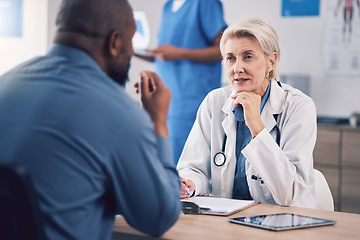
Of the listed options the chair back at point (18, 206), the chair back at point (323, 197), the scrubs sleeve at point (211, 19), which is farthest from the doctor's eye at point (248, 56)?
the chair back at point (18, 206)

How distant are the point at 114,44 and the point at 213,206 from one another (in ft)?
2.10

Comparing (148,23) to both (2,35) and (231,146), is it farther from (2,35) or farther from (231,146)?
(231,146)

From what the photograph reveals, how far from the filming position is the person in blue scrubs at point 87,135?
0.93m

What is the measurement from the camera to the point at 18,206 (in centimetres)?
77

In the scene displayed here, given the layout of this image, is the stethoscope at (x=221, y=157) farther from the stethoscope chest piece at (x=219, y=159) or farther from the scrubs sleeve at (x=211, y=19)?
the scrubs sleeve at (x=211, y=19)

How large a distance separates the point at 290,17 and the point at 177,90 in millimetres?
1774

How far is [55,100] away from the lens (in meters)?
0.97

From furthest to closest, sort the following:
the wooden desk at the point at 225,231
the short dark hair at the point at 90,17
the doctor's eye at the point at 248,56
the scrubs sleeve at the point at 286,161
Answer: the doctor's eye at the point at 248,56 → the scrubs sleeve at the point at 286,161 → the wooden desk at the point at 225,231 → the short dark hair at the point at 90,17

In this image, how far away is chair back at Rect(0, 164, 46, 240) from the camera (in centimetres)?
73

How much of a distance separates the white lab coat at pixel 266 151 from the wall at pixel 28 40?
318cm

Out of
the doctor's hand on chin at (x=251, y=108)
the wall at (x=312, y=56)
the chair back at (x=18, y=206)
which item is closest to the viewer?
the chair back at (x=18, y=206)

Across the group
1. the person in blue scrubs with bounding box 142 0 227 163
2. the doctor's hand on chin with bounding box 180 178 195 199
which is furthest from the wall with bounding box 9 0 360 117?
the doctor's hand on chin with bounding box 180 178 195 199

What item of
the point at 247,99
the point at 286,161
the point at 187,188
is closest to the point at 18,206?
the point at 187,188

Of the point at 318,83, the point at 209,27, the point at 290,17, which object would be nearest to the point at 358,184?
the point at 318,83
